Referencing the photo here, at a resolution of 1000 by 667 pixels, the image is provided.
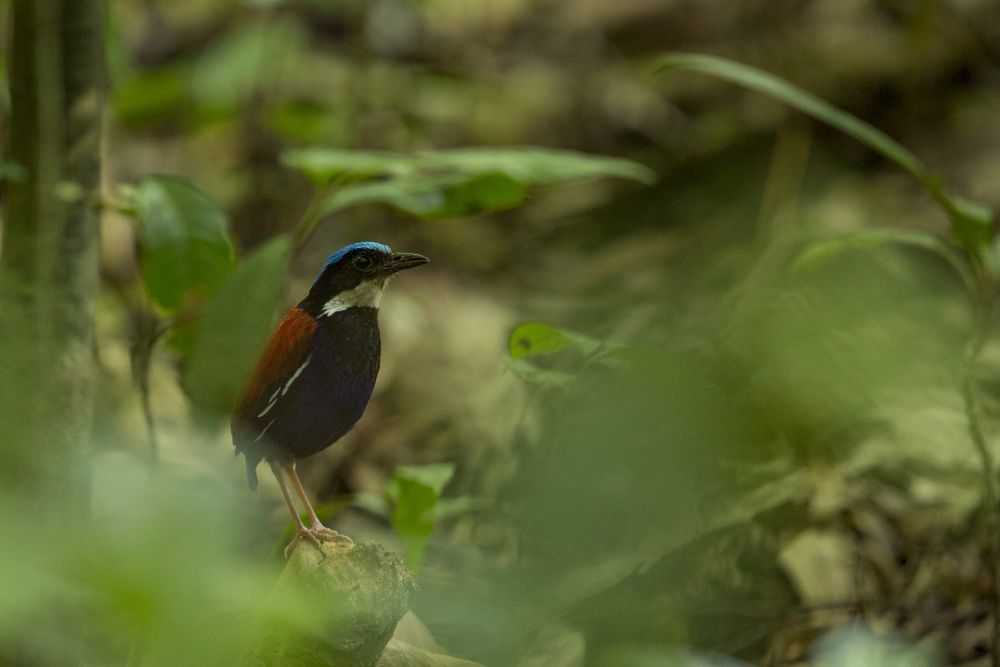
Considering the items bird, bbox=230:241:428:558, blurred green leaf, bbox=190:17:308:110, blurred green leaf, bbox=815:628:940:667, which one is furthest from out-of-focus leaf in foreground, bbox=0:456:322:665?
blurred green leaf, bbox=190:17:308:110

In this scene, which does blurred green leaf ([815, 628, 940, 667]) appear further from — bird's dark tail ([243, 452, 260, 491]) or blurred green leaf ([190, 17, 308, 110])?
blurred green leaf ([190, 17, 308, 110])

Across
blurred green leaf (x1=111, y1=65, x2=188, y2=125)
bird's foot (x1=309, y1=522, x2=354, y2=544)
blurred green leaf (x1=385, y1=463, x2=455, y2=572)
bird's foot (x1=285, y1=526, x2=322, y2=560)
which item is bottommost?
bird's foot (x1=285, y1=526, x2=322, y2=560)

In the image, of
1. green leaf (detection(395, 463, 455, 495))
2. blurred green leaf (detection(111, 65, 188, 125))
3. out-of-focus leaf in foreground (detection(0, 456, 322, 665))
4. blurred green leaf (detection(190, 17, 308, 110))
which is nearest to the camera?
out-of-focus leaf in foreground (detection(0, 456, 322, 665))

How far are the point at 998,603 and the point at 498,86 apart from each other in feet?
14.5

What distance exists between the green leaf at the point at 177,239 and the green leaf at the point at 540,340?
2.56 feet

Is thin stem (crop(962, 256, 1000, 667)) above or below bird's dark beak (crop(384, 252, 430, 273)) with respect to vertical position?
above

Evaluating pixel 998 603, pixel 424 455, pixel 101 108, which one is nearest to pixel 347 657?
pixel 101 108

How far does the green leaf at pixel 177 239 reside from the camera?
90.6 inches

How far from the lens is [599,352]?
6.16 ft

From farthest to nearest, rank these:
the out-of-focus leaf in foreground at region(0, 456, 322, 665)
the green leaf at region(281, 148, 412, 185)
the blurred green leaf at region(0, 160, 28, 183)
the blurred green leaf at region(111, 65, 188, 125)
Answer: the blurred green leaf at region(111, 65, 188, 125) < the green leaf at region(281, 148, 412, 185) < the blurred green leaf at region(0, 160, 28, 183) < the out-of-focus leaf in foreground at region(0, 456, 322, 665)

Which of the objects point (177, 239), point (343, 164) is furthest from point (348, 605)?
point (343, 164)

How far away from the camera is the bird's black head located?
5.70 ft

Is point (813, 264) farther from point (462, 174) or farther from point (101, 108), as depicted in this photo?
point (101, 108)

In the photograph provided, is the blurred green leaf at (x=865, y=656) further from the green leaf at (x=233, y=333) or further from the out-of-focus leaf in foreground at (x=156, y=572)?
the green leaf at (x=233, y=333)
